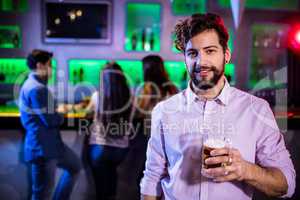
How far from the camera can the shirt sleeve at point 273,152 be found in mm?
1314

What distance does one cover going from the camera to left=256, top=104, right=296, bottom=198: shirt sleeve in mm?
1314

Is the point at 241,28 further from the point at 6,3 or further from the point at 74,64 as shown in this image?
the point at 6,3

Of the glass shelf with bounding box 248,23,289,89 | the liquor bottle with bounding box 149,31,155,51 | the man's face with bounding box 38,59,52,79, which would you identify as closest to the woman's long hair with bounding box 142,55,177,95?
the man's face with bounding box 38,59,52,79

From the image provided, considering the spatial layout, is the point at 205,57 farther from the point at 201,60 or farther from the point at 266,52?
the point at 266,52

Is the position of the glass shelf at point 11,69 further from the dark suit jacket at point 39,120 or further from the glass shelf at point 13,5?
the dark suit jacket at point 39,120

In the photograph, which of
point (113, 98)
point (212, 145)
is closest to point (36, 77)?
point (113, 98)

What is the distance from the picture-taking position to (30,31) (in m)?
4.39

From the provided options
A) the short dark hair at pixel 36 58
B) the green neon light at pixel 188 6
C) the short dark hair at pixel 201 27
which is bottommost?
the short dark hair at pixel 36 58

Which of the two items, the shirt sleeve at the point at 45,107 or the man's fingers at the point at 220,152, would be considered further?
the shirt sleeve at the point at 45,107

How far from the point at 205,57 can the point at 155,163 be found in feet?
1.53

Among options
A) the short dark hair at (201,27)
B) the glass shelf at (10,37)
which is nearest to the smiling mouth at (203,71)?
the short dark hair at (201,27)

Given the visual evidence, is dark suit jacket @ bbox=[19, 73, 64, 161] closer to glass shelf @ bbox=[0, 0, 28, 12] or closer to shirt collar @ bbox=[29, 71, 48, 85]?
shirt collar @ bbox=[29, 71, 48, 85]

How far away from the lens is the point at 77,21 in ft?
14.6

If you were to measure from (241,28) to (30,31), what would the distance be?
8.05ft
